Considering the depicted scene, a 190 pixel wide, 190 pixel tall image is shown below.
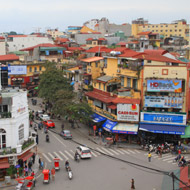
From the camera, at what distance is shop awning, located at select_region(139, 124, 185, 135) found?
3659cm

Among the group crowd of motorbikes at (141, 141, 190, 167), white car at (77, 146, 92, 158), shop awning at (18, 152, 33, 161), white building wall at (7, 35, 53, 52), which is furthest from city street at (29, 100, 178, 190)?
white building wall at (7, 35, 53, 52)

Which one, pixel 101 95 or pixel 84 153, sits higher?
pixel 101 95

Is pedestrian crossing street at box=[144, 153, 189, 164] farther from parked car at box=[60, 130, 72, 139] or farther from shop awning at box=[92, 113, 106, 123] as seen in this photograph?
parked car at box=[60, 130, 72, 139]

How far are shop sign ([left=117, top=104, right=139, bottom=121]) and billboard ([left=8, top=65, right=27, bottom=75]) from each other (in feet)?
104

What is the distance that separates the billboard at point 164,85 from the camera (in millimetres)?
37688

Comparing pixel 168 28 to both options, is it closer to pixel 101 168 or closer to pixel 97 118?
pixel 97 118

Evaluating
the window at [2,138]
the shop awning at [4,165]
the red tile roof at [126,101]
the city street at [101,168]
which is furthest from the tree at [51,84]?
the shop awning at [4,165]

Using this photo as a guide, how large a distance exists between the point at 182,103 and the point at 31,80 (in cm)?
3832

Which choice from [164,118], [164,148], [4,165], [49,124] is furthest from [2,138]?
[164,118]

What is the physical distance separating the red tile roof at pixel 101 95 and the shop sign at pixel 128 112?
2871mm

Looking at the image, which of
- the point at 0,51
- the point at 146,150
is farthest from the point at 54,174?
the point at 0,51

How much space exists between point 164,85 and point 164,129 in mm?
5309

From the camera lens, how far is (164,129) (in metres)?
37.1

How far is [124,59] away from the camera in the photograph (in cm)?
4516
